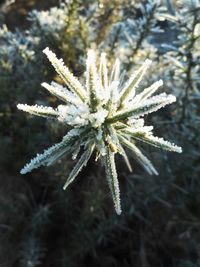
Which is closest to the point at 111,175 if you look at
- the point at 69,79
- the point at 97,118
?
the point at 97,118


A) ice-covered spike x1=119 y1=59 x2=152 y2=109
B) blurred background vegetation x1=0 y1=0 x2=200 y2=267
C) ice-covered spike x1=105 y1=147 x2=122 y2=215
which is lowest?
ice-covered spike x1=105 y1=147 x2=122 y2=215

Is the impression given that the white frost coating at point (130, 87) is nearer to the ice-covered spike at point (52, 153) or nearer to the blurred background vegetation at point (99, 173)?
the ice-covered spike at point (52, 153)

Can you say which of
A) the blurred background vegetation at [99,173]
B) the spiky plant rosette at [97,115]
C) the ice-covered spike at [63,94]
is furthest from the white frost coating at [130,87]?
the blurred background vegetation at [99,173]

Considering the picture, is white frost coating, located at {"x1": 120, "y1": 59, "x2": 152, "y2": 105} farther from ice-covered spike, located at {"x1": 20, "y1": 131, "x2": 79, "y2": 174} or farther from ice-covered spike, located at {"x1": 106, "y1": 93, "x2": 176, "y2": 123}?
ice-covered spike, located at {"x1": 20, "y1": 131, "x2": 79, "y2": 174}

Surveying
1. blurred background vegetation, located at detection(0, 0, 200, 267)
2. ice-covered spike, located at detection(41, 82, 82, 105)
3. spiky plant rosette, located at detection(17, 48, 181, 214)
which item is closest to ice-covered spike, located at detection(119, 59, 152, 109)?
spiky plant rosette, located at detection(17, 48, 181, 214)

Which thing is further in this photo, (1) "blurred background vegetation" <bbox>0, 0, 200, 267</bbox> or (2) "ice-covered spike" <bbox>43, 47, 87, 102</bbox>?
(1) "blurred background vegetation" <bbox>0, 0, 200, 267</bbox>
